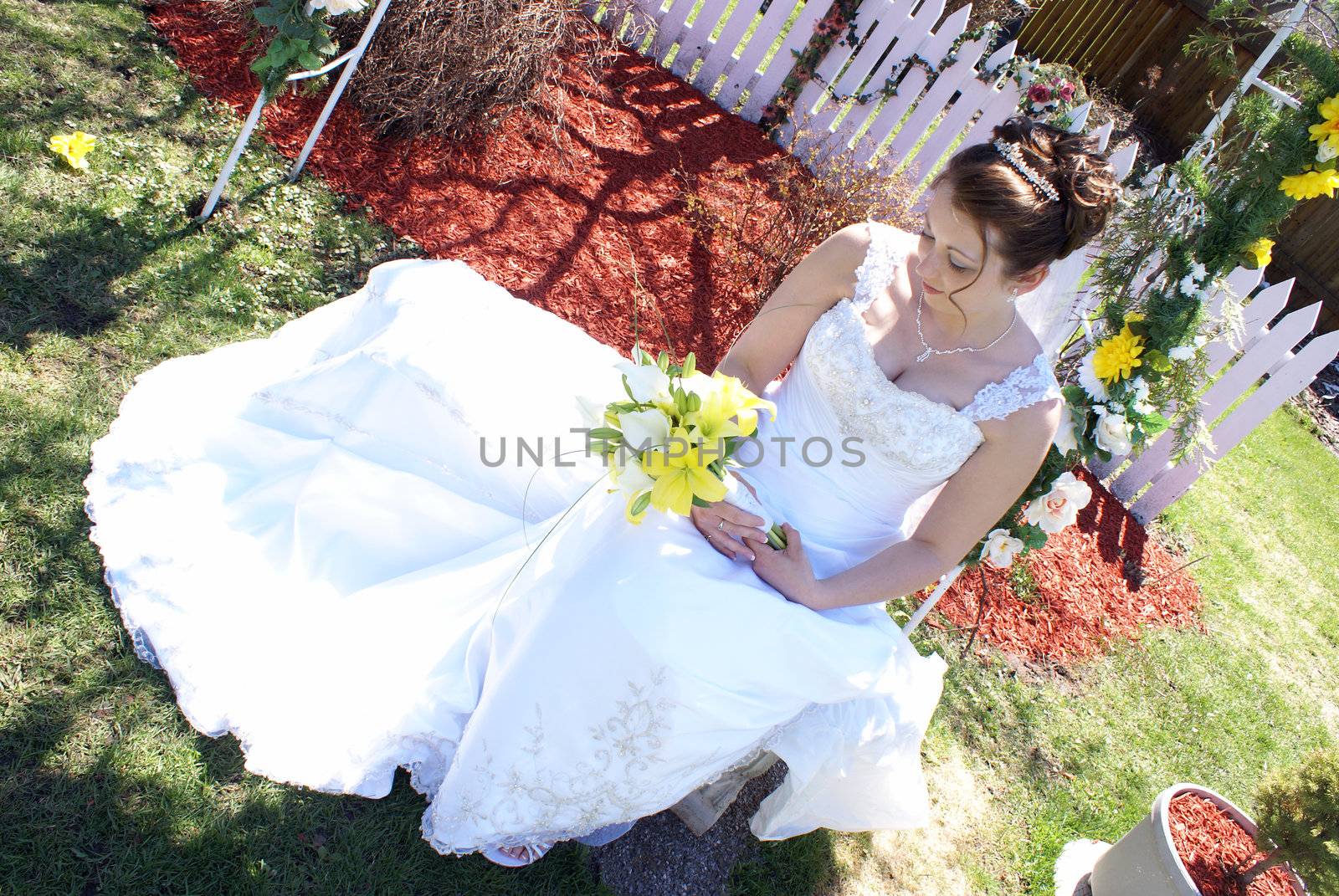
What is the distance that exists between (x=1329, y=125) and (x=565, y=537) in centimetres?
243

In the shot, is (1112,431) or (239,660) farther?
(1112,431)

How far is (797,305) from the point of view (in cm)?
264

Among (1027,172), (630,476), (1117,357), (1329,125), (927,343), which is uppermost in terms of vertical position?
(1329,125)

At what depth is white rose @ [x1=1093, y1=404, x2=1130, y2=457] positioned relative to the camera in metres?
2.65

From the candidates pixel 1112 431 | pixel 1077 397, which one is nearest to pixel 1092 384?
pixel 1077 397

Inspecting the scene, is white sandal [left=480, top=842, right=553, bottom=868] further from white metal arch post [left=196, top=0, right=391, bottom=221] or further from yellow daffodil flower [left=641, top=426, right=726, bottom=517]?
white metal arch post [left=196, top=0, right=391, bottom=221]

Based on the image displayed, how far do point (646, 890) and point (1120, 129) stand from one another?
989 cm

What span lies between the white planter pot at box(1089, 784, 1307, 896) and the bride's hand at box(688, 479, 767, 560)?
163 centimetres

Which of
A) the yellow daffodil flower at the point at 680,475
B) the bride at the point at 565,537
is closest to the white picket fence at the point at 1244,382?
the bride at the point at 565,537

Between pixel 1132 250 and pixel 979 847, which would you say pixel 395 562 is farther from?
pixel 1132 250

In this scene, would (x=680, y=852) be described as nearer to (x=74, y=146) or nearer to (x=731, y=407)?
(x=731, y=407)

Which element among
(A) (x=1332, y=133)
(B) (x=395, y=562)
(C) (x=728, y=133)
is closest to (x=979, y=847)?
(B) (x=395, y=562)

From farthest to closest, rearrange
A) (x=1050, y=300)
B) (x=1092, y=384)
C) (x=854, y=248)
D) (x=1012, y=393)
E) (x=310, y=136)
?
(x=310, y=136), (x=1050, y=300), (x=1092, y=384), (x=854, y=248), (x=1012, y=393)

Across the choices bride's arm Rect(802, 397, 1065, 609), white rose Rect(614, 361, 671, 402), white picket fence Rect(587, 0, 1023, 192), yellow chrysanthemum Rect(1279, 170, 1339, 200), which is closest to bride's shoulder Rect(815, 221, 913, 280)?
bride's arm Rect(802, 397, 1065, 609)
